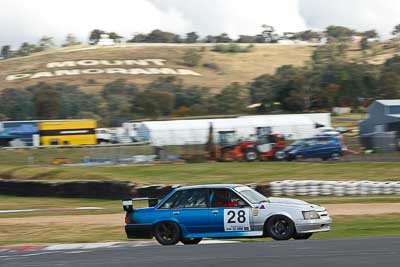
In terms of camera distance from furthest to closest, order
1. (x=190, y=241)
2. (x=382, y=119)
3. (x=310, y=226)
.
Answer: (x=382, y=119)
(x=190, y=241)
(x=310, y=226)

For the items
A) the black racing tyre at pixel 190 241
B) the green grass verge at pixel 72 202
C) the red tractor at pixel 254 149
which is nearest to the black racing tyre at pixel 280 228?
→ the black racing tyre at pixel 190 241

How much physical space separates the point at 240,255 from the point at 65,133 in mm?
52092

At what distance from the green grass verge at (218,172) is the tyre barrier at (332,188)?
14.4 feet

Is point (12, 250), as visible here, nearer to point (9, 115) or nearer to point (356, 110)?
point (356, 110)

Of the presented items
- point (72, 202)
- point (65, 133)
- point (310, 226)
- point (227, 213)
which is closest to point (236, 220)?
point (227, 213)

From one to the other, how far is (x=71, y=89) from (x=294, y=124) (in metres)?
62.9

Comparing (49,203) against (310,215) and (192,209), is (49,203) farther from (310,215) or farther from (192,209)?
(310,215)

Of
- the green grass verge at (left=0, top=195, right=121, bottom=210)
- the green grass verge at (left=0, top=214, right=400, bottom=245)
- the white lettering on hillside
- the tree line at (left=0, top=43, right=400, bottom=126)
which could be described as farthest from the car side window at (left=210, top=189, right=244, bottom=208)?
the white lettering on hillside

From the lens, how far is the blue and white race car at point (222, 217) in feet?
47.1

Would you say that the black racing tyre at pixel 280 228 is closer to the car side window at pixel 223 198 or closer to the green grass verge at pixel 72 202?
the car side window at pixel 223 198

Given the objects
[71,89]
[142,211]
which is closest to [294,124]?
[142,211]

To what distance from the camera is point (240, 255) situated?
12.1 meters

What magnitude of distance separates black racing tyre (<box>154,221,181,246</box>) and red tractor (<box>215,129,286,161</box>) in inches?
1190

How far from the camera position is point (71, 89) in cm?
11350
